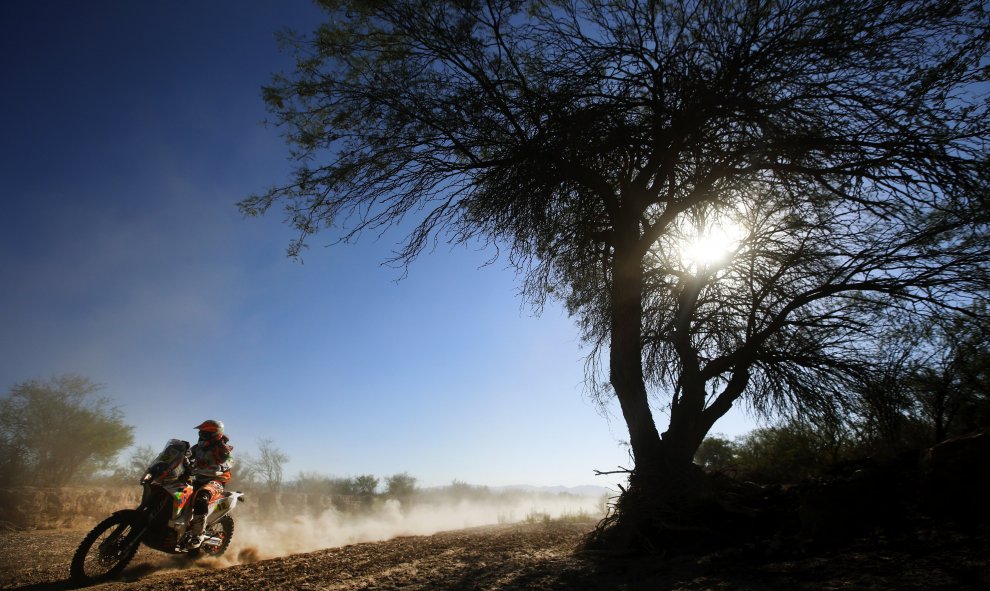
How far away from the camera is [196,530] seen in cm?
609

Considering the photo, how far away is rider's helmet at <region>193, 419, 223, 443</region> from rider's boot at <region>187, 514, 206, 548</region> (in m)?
1.05

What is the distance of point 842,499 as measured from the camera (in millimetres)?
4246

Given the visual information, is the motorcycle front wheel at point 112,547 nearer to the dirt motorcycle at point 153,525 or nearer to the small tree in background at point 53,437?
the dirt motorcycle at point 153,525

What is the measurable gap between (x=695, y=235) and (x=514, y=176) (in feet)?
13.0

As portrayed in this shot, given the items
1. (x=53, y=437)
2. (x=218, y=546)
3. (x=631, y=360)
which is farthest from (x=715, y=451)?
(x=53, y=437)

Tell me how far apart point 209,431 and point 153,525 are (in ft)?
4.60

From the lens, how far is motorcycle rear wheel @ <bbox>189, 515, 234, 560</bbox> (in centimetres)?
635

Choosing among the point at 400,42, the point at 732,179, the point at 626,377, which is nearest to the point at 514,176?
the point at 400,42

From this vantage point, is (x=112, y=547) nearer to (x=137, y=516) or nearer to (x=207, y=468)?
(x=137, y=516)

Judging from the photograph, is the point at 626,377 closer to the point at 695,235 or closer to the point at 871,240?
the point at 695,235

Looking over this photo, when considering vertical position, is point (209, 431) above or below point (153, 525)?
above

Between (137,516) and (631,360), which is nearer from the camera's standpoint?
(137,516)

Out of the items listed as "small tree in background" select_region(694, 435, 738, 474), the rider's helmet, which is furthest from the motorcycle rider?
"small tree in background" select_region(694, 435, 738, 474)

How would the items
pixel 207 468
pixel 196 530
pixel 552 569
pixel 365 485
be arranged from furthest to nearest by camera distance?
pixel 365 485
pixel 207 468
pixel 196 530
pixel 552 569
